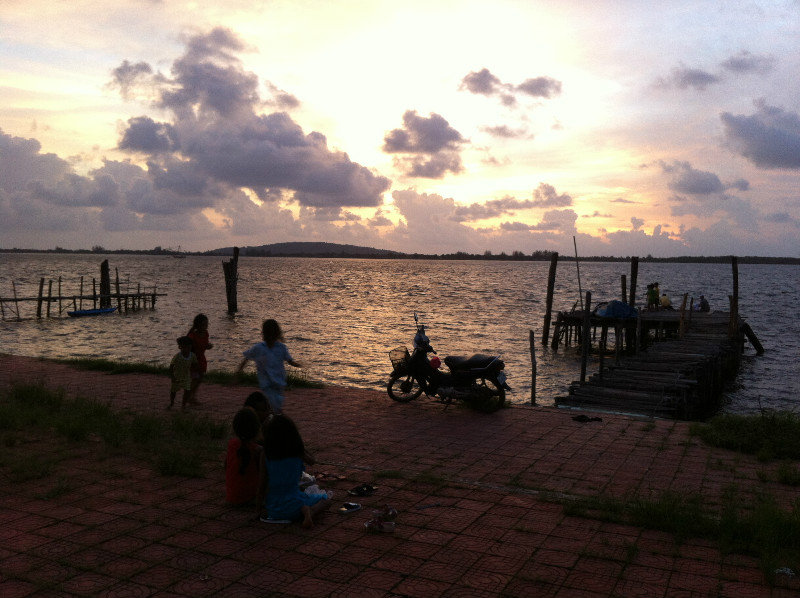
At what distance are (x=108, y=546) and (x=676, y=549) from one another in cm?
460

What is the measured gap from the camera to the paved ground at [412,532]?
435 centimetres

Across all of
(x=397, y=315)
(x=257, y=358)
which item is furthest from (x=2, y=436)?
(x=397, y=315)

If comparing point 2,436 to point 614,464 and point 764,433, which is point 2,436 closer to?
point 614,464

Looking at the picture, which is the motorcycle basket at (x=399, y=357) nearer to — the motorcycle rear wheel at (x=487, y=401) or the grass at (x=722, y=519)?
the motorcycle rear wheel at (x=487, y=401)

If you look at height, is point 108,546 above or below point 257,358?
below

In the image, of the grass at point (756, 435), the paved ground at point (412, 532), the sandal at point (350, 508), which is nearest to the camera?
the paved ground at point (412, 532)

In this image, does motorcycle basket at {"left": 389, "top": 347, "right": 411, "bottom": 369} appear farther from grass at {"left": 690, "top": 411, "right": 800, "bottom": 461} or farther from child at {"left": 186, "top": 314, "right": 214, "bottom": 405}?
grass at {"left": 690, "top": 411, "right": 800, "bottom": 461}

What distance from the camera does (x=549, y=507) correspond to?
5910 millimetres

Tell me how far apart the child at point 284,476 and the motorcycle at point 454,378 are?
5.26m

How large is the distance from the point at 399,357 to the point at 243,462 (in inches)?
236

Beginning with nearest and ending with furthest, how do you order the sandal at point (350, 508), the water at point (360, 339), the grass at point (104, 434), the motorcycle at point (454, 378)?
the sandal at point (350, 508) < the grass at point (104, 434) < the motorcycle at point (454, 378) < the water at point (360, 339)

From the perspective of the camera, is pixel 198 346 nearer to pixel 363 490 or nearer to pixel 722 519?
pixel 363 490

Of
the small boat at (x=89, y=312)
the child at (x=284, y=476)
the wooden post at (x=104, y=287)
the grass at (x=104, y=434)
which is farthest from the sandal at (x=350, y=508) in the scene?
the wooden post at (x=104, y=287)

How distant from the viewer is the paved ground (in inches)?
171
